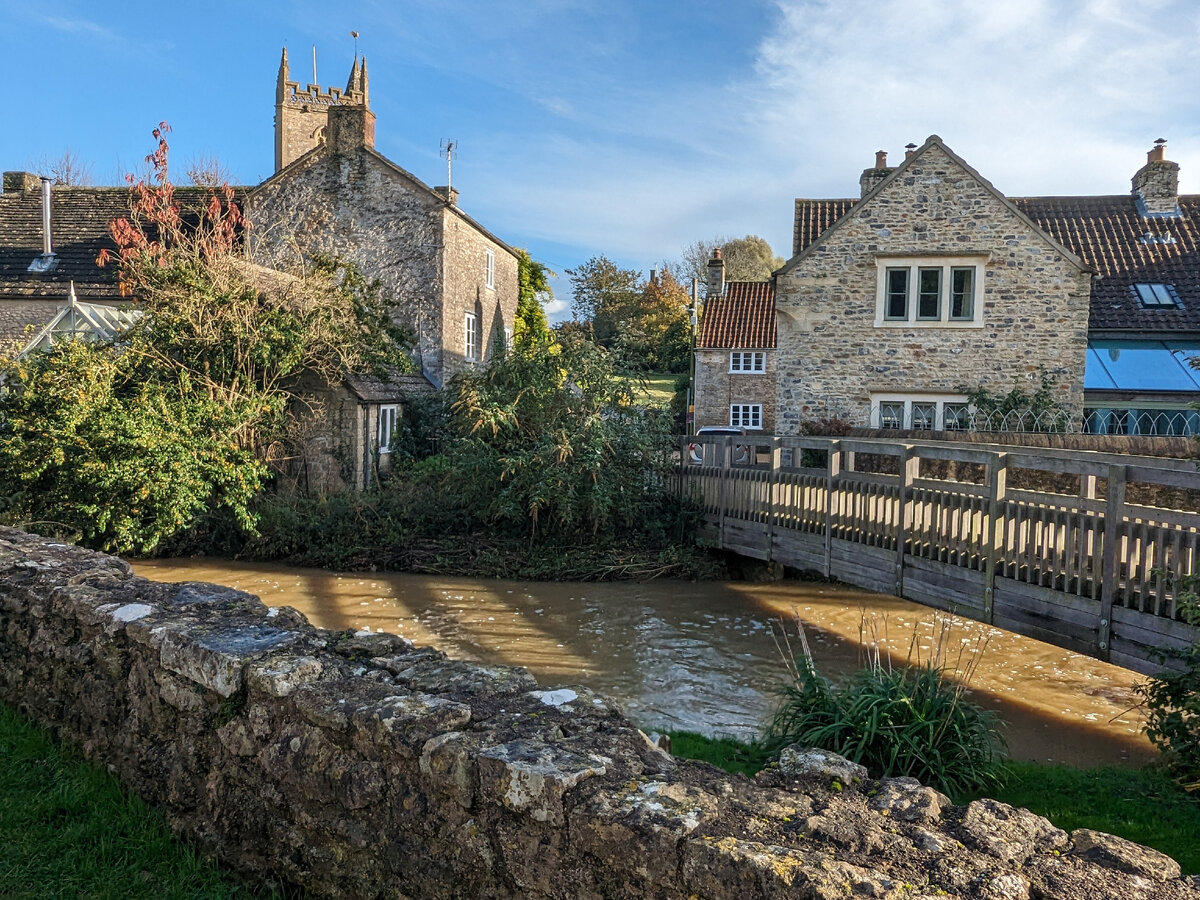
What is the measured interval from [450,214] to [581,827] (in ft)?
80.4

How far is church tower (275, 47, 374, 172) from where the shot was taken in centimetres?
4716

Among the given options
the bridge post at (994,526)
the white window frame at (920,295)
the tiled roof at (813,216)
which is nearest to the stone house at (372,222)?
the tiled roof at (813,216)

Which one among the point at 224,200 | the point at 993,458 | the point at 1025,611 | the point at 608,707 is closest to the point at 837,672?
the point at 1025,611

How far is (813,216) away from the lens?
24250mm

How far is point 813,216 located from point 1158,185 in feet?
32.1

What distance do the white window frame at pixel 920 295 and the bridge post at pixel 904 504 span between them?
11.1 metres

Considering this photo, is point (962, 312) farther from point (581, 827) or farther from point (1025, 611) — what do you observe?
point (581, 827)

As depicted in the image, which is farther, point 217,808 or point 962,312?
point 962,312

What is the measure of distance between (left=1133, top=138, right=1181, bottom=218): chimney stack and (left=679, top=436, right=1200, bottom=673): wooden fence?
51.1 feet

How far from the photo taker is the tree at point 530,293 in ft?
111

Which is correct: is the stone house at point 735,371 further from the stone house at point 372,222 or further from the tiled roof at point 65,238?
the tiled roof at point 65,238

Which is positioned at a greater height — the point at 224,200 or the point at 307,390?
the point at 224,200

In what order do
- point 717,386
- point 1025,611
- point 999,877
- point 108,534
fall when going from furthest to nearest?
A: 1. point 717,386
2. point 108,534
3. point 1025,611
4. point 999,877

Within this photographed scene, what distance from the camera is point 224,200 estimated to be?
1120 inches
